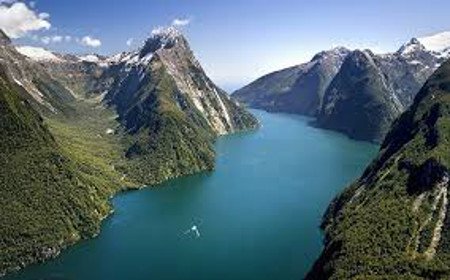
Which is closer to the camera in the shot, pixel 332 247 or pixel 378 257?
pixel 378 257

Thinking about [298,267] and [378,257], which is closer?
[378,257]

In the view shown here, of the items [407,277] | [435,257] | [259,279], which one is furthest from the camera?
[259,279]

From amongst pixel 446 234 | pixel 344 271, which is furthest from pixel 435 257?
pixel 344 271

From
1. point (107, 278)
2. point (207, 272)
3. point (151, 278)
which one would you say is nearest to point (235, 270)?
point (207, 272)

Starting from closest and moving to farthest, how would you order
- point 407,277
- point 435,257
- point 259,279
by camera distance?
point 407,277 < point 435,257 < point 259,279

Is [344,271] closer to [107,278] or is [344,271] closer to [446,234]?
[446,234]

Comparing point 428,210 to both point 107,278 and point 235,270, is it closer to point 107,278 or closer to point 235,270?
point 235,270

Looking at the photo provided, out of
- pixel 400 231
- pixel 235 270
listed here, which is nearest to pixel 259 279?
pixel 235 270
